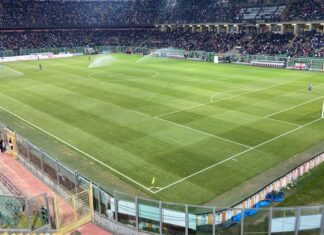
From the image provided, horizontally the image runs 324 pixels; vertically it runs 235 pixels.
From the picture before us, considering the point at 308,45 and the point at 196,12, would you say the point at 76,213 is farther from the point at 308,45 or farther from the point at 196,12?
the point at 196,12

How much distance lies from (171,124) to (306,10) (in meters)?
63.1

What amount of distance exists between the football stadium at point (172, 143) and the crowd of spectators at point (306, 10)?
68 cm

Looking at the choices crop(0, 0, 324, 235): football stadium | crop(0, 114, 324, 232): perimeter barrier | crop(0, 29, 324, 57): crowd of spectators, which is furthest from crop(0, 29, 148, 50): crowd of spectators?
crop(0, 114, 324, 232): perimeter barrier

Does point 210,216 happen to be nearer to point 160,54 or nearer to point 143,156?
point 143,156

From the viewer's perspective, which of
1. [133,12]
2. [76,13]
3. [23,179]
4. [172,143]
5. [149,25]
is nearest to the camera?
[23,179]

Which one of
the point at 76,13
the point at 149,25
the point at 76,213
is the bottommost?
the point at 76,213

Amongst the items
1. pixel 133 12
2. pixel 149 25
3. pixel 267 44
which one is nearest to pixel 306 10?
pixel 267 44

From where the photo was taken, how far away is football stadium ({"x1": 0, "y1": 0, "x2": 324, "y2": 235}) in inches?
607

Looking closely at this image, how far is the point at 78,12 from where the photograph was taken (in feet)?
368

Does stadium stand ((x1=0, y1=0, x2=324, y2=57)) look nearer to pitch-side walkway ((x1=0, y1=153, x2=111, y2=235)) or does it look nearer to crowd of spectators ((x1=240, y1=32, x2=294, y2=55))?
crowd of spectators ((x1=240, y1=32, x2=294, y2=55))

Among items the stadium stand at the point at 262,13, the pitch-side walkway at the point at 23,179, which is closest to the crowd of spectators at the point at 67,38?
the stadium stand at the point at 262,13

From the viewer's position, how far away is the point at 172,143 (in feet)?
86.8

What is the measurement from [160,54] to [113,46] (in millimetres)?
19226

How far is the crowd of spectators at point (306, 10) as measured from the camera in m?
74.5
